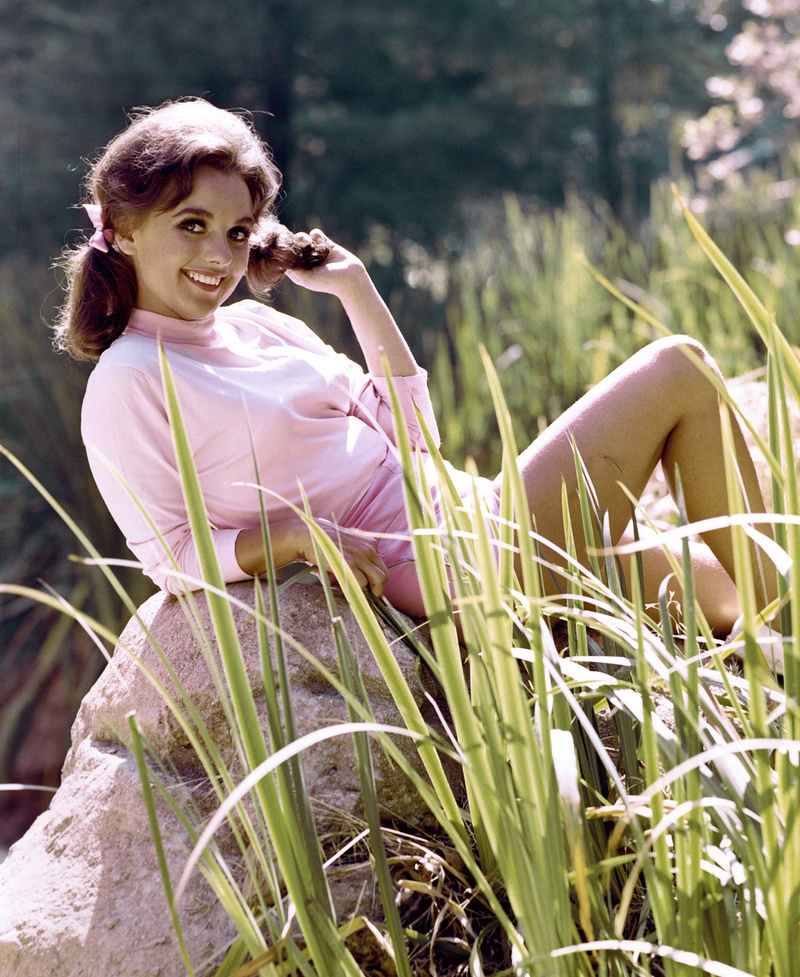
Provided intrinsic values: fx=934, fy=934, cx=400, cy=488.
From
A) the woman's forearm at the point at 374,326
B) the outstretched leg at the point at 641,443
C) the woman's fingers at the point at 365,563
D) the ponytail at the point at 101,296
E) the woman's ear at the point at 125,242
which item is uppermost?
the woman's ear at the point at 125,242

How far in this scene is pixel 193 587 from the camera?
1.46 metres

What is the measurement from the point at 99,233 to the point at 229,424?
39 centimetres

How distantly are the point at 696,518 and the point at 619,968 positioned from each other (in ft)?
3.17

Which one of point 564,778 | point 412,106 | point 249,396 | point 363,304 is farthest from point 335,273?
point 412,106

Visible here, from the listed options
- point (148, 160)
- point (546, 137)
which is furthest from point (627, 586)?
point (546, 137)

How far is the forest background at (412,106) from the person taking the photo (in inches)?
215

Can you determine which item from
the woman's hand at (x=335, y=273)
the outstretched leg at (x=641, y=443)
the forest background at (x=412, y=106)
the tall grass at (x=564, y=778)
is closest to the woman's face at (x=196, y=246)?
the woman's hand at (x=335, y=273)

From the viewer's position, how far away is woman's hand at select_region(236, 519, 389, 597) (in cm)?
128

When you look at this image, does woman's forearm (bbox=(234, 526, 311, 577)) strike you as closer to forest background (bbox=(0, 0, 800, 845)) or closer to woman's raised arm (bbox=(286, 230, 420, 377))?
woman's raised arm (bbox=(286, 230, 420, 377))

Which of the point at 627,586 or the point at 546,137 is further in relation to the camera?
the point at 546,137

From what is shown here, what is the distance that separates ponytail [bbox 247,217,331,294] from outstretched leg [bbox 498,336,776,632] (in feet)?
1.71

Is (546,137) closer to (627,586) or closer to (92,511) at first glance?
(92,511)

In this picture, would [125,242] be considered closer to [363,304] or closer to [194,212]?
[194,212]

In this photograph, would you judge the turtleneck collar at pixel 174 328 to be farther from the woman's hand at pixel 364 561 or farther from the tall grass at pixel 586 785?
the tall grass at pixel 586 785
